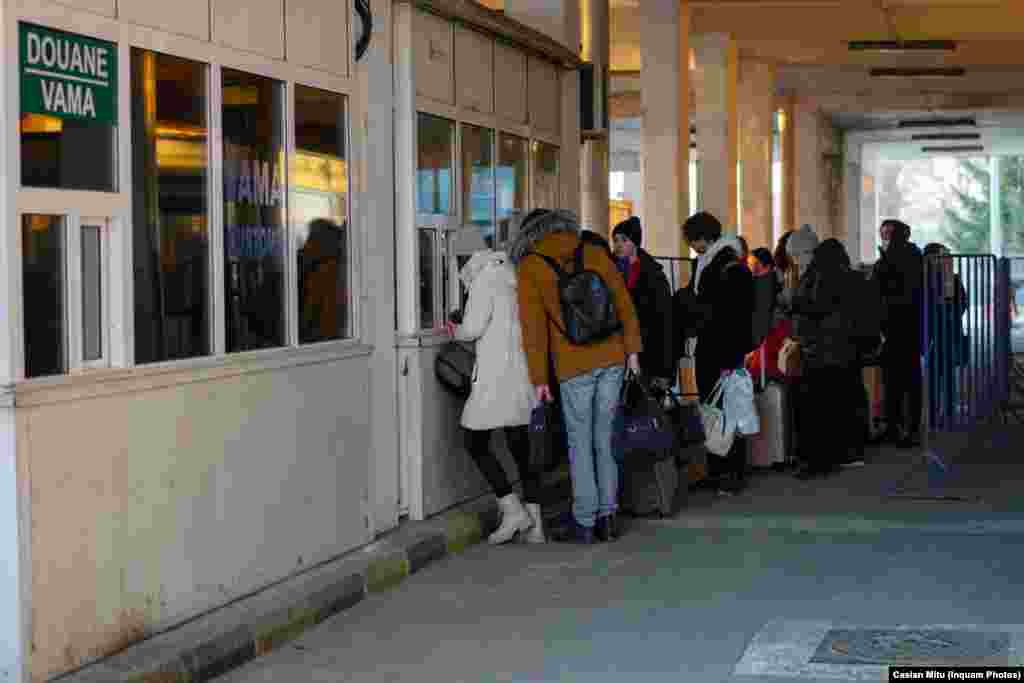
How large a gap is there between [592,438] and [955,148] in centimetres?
4818

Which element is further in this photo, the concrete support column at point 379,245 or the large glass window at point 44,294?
the concrete support column at point 379,245

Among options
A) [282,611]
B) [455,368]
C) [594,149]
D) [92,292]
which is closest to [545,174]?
[455,368]

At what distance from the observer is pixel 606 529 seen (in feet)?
33.0

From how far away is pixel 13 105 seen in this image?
5949 millimetres

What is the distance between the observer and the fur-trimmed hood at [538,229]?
9742 millimetres

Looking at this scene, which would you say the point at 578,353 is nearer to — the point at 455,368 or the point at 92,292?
the point at 455,368

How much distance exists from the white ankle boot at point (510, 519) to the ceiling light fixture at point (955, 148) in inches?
1836

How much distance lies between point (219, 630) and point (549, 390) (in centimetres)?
323

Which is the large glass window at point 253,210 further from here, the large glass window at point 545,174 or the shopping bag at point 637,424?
the large glass window at point 545,174

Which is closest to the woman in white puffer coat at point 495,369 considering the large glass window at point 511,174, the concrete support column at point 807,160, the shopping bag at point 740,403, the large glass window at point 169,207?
the large glass window at point 511,174

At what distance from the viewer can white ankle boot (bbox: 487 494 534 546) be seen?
9938mm

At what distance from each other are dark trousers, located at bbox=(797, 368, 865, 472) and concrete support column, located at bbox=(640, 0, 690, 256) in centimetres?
880

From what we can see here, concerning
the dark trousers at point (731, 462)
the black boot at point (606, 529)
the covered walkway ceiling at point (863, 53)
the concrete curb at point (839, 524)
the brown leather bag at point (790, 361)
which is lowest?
the concrete curb at point (839, 524)

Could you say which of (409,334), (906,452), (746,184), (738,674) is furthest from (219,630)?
(746,184)
